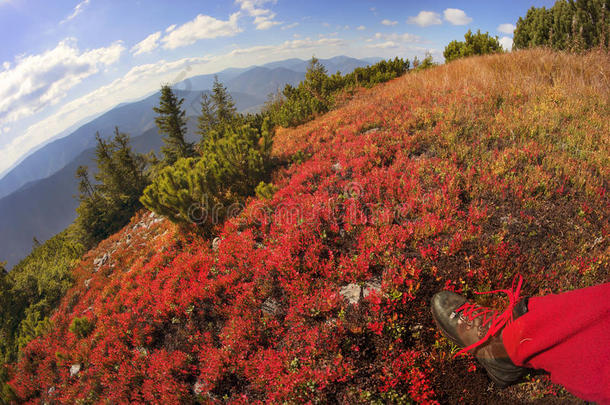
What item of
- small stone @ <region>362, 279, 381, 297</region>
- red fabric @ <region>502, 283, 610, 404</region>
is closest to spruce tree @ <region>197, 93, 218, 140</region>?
small stone @ <region>362, 279, 381, 297</region>

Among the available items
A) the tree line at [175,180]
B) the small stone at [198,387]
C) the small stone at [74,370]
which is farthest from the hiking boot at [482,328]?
the small stone at [74,370]

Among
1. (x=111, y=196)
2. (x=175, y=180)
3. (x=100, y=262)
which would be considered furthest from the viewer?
(x=111, y=196)

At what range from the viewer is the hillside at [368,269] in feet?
9.75

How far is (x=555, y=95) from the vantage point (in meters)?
6.81

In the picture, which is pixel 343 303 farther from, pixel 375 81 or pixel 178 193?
pixel 375 81

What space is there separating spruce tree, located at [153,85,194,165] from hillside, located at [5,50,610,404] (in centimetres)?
2027

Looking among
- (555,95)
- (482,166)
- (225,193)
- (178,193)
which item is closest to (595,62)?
(555,95)

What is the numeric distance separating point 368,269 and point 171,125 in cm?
Answer: 2728

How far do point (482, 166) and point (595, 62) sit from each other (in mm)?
8041

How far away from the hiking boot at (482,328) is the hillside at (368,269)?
27 centimetres

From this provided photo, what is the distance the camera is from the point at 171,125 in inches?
981

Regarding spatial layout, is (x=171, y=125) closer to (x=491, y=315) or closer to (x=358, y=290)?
(x=358, y=290)

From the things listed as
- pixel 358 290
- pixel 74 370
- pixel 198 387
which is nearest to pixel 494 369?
pixel 358 290

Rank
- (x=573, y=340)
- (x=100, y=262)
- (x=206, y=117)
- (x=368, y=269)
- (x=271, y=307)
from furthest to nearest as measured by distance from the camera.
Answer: (x=206, y=117)
(x=100, y=262)
(x=271, y=307)
(x=368, y=269)
(x=573, y=340)
